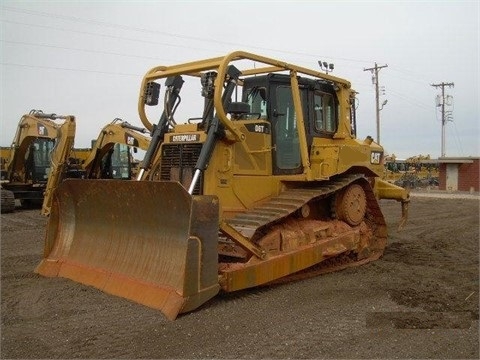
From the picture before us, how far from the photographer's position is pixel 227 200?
6.15 meters

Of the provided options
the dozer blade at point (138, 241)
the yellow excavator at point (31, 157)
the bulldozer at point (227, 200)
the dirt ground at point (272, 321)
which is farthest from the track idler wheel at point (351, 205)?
the yellow excavator at point (31, 157)

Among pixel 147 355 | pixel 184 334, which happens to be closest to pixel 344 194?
pixel 184 334

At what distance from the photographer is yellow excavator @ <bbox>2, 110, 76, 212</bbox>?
603 inches

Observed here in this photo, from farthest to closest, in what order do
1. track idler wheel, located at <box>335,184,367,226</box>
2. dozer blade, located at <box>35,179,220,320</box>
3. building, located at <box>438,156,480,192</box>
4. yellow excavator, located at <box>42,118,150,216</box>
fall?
1. building, located at <box>438,156,480,192</box>
2. yellow excavator, located at <box>42,118,150,216</box>
3. track idler wheel, located at <box>335,184,367,226</box>
4. dozer blade, located at <box>35,179,220,320</box>

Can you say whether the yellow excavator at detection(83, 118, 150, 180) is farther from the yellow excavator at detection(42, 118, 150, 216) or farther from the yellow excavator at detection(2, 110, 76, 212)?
the yellow excavator at detection(2, 110, 76, 212)

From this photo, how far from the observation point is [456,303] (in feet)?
18.0

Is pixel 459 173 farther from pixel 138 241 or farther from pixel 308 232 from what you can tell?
pixel 138 241

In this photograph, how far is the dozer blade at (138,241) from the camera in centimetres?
485

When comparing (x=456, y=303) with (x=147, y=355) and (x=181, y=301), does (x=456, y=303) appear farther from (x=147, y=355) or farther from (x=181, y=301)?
(x=147, y=355)

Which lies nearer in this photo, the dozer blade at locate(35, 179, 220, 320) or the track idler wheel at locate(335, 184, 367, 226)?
the dozer blade at locate(35, 179, 220, 320)

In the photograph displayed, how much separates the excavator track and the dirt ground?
256 millimetres

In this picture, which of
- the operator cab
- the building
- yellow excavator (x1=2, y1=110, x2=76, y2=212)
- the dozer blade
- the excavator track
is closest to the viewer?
the dozer blade

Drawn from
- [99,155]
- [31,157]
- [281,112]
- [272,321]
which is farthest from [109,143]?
[272,321]

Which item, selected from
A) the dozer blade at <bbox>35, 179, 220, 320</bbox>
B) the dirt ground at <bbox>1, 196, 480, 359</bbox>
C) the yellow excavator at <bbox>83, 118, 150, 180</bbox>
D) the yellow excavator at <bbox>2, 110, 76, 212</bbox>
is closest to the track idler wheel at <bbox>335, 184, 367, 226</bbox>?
the dirt ground at <bbox>1, 196, 480, 359</bbox>
